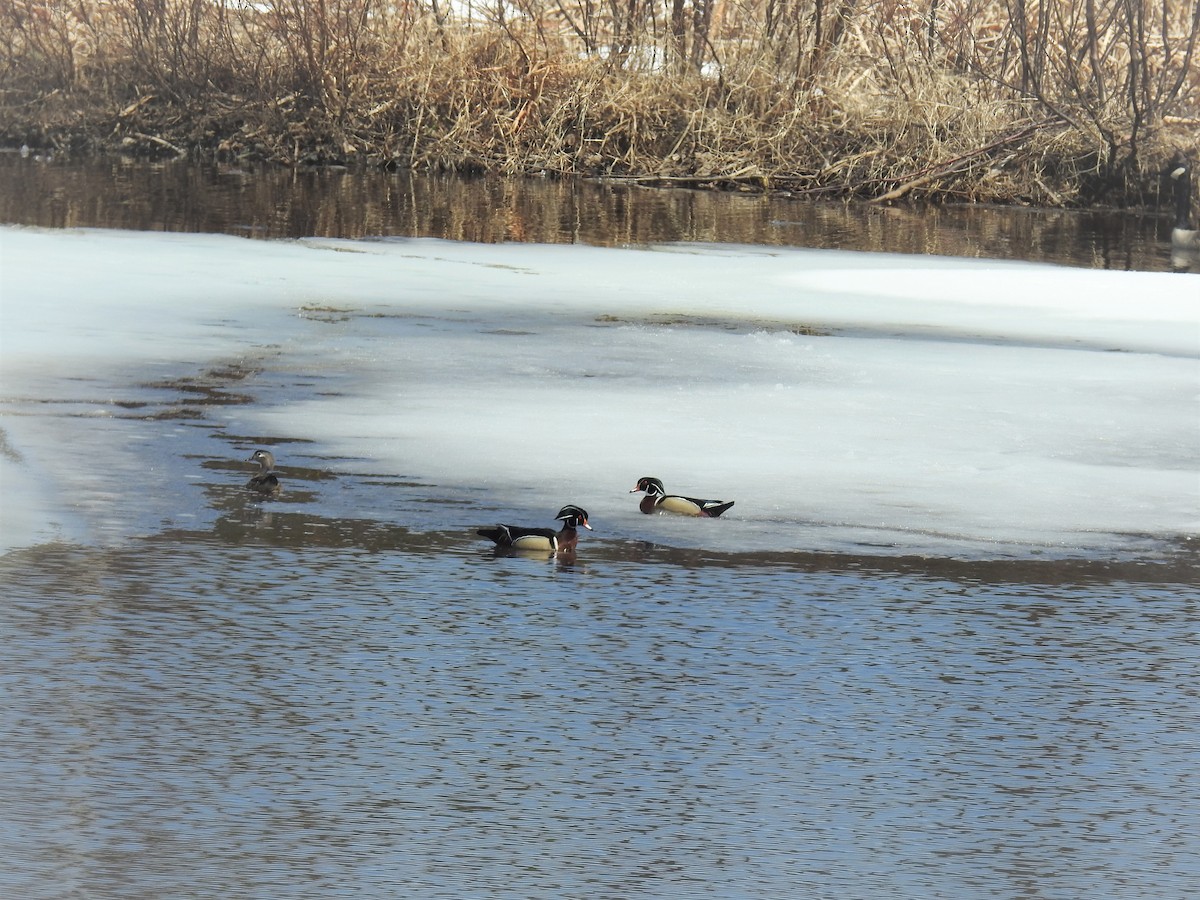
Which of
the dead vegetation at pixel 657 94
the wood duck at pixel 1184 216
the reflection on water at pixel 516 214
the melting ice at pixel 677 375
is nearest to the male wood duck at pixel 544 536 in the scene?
the melting ice at pixel 677 375

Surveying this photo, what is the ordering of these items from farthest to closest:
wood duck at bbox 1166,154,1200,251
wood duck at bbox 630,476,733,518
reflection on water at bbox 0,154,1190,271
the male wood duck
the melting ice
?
1. wood duck at bbox 1166,154,1200,251
2. reflection on water at bbox 0,154,1190,271
3. the melting ice
4. wood duck at bbox 630,476,733,518
5. the male wood duck

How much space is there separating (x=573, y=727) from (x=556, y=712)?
0.08m

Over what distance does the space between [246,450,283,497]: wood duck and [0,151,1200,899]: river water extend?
0.19 ft

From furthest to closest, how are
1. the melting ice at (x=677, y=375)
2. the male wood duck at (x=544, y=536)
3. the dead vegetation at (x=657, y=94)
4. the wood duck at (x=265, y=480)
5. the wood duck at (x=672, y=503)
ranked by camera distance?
the dead vegetation at (x=657, y=94)
the melting ice at (x=677, y=375)
the wood duck at (x=265, y=480)
the wood duck at (x=672, y=503)
the male wood duck at (x=544, y=536)

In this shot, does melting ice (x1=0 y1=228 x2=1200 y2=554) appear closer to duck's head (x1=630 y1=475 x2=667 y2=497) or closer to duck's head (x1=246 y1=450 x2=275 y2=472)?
duck's head (x1=630 y1=475 x2=667 y2=497)

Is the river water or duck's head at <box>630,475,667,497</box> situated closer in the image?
the river water

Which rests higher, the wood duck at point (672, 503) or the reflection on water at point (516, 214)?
the reflection on water at point (516, 214)

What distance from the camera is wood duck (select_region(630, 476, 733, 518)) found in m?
5.05

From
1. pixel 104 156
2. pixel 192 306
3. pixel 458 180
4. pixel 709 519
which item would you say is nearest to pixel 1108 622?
pixel 709 519

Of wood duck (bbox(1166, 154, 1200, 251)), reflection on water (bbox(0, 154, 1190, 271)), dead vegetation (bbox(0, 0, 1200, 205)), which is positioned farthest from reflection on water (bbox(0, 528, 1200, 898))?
dead vegetation (bbox(0, 0, 1200, 205))

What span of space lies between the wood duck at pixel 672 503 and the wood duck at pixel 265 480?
94 cm

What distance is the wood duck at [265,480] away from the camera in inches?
204

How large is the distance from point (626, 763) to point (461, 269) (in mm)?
6636

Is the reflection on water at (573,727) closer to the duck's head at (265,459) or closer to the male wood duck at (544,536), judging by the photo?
the male wood duck at (544,536)
